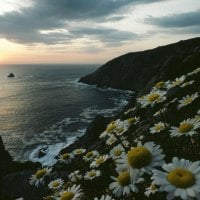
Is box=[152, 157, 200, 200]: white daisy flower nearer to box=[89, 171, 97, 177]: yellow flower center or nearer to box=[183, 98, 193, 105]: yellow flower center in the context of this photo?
box=[183, 98, 193, 105]: yellow flower center

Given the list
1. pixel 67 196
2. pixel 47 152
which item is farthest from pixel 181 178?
pixel 47 152

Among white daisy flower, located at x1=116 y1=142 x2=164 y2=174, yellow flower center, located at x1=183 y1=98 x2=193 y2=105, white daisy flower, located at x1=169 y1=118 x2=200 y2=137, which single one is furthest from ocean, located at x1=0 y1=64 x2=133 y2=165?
white daisy flower, located at x1=116 y1=142 x2=164 y2=174

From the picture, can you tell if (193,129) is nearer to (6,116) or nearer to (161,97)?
(161,97)

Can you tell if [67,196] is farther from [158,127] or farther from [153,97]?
[158,127]

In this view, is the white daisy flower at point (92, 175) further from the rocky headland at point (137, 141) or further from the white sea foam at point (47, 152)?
the white sea foam at point (47, 152)

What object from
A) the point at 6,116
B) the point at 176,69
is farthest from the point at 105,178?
the point at 6,116
